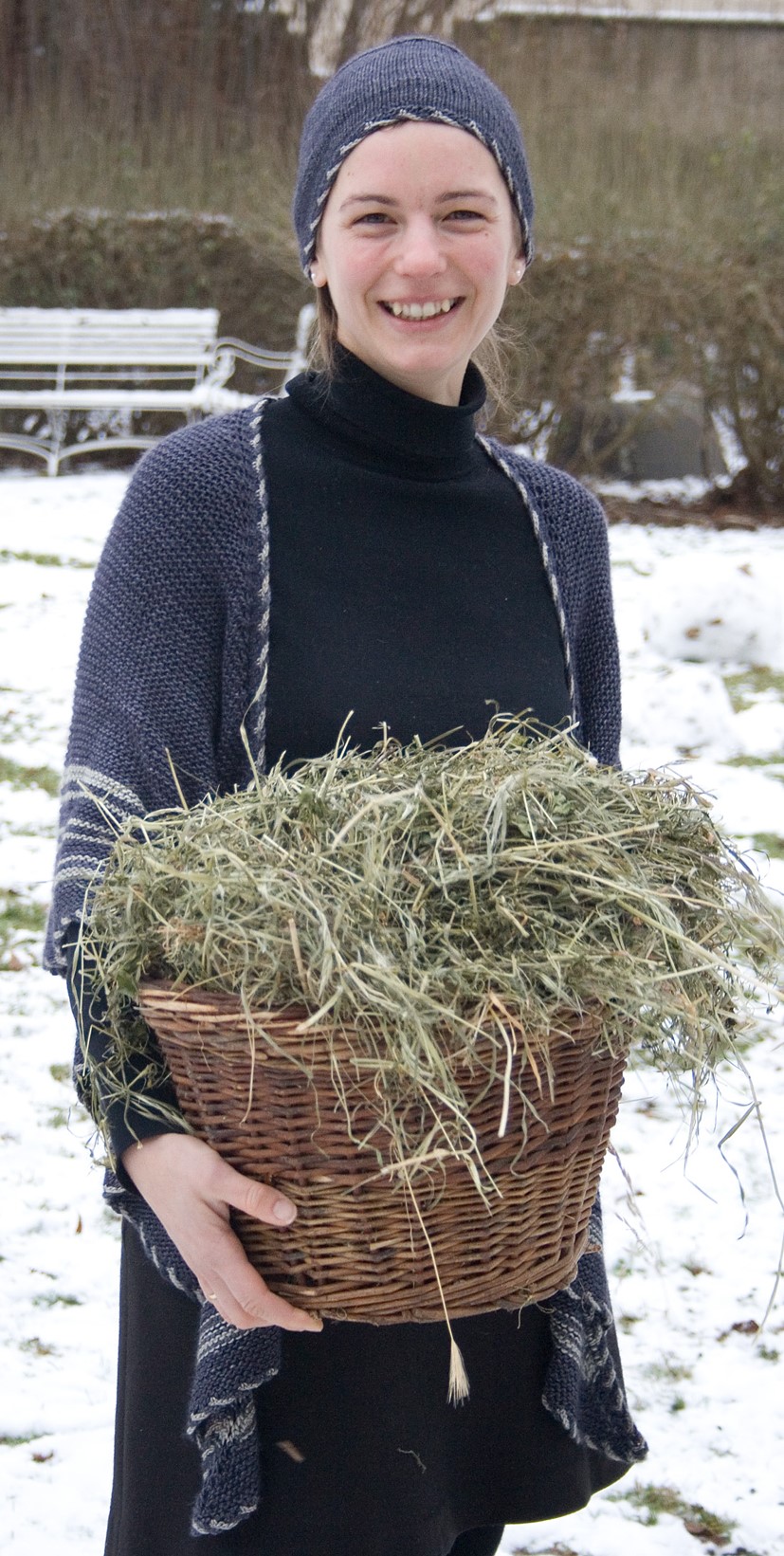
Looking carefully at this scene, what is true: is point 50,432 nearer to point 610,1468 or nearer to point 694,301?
point 694,301

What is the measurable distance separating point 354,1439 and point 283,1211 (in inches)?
17.8

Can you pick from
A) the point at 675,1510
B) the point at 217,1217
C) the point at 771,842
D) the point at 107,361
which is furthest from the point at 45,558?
the point at 217,1217

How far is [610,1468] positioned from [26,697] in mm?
4366

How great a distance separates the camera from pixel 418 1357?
1462mm

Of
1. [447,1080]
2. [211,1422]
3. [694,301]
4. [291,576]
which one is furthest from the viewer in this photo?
[694,301]

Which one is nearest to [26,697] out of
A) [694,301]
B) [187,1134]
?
[187,1134]

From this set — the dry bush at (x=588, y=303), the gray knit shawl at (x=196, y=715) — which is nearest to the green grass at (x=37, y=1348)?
the gray knit shawl at (x=196, y=715)

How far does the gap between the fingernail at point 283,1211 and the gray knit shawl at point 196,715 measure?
0.83 feet

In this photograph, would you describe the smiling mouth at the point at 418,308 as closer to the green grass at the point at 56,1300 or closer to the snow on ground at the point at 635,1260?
the snow on ground at the point at 635,1260

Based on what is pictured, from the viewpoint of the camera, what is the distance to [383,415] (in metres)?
1.64

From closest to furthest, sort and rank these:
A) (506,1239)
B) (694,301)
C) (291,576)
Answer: (506,1239) → (291,576) → (694,301)

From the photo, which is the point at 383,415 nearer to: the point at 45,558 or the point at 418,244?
the point at 418,244

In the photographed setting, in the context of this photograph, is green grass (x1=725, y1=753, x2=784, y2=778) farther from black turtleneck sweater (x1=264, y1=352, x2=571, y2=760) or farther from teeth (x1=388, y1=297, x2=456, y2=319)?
teeth (x1=388, y1=297, x2=456, y2=319)

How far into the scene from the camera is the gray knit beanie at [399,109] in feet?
4.83
